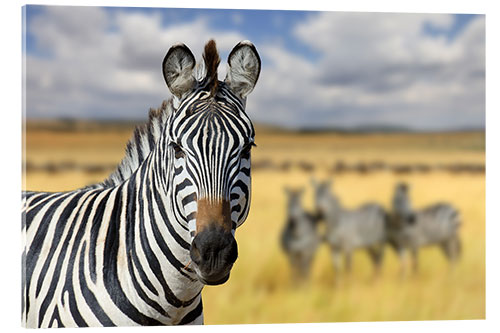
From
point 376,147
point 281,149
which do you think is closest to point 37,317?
point 281,149

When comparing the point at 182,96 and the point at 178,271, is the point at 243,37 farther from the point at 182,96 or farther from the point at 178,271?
the point at 178,271

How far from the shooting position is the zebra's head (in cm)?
274

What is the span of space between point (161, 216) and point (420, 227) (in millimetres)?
3876

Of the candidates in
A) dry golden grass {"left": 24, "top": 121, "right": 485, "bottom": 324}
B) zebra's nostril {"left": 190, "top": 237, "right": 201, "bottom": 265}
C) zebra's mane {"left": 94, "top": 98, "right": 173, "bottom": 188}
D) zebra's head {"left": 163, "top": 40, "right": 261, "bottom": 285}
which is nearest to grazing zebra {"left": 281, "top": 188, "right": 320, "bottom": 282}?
dry golden grass {"left": 24, "top": 121, "right": 485, "bottom": 324}

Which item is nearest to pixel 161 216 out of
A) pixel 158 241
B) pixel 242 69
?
pixel 158 241

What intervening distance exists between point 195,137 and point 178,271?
Answer: 2.26ft

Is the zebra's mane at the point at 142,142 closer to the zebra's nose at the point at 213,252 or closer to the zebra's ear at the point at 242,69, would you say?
the zebra's ear at the point at 242,69

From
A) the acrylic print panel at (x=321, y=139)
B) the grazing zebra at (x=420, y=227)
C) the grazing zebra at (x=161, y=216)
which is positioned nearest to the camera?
the grazing zebra at (x=161, y=216)

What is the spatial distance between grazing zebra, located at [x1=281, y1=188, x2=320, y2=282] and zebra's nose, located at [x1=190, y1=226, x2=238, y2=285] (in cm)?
326

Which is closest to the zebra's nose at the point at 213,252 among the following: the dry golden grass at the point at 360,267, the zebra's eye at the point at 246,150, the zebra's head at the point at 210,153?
the zebra's head at the point at 210,153

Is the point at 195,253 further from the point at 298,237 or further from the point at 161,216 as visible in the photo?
the point at 298,237

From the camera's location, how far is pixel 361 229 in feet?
20.1

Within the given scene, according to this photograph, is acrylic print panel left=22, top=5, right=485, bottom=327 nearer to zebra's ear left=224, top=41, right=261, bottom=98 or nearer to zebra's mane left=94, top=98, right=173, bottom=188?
zebra's mane left=94, top=98, right=173, bottom=188

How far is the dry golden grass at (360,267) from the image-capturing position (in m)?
5.62
